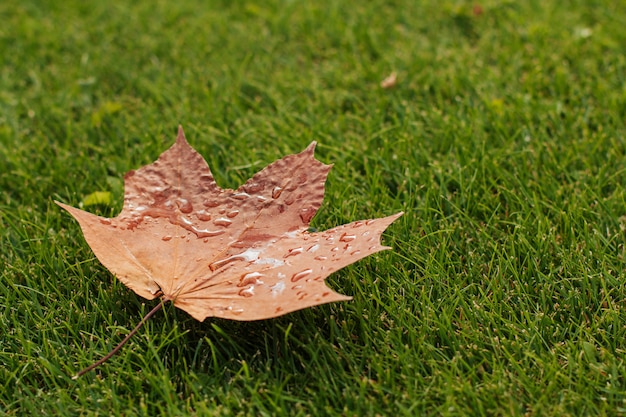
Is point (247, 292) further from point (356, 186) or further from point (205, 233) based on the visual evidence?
point (356, 186)

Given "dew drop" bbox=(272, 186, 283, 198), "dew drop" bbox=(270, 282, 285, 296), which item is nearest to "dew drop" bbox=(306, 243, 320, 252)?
"dew drop" bbox=(270, 282, 285, 296)

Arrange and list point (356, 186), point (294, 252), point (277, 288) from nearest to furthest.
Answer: point (277, 288) < point (294, 252) < point (356, 186)

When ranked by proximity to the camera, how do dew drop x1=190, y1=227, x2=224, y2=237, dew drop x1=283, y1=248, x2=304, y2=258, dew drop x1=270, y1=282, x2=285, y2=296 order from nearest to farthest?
1. dew drop x1=270, y1=282, x2=285, y2=296
2. dew drop x1=283, y1=248, x2=304, y2=258
3. dew drop x1=190, y1=227, x2=224, y2=237

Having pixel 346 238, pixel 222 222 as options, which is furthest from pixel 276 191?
pixel 346 238

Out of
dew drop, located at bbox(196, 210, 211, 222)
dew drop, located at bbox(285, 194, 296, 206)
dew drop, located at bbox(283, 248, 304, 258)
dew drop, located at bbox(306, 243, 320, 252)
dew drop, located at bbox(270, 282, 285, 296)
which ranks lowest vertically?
dew drop, located at bbox(270, 282, 285, 296)

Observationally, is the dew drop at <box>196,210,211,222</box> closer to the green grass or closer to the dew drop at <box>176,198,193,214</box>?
the dew drop at <box>176,198,193,214</box>

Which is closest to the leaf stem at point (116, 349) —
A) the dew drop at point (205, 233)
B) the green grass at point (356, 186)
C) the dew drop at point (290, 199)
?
the green grass at point (356, 186)
